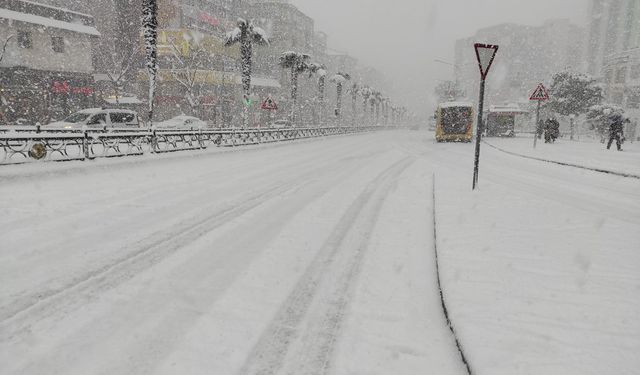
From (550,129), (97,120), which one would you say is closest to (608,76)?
(550,129)

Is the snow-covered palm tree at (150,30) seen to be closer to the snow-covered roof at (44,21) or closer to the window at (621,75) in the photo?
the snow-covered roof at (44,21)

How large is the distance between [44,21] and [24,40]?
96.8 inches

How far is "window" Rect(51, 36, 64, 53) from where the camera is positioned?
112 feet

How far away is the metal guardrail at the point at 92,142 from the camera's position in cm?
1341

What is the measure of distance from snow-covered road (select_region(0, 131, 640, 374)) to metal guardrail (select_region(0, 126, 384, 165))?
621 centimetres

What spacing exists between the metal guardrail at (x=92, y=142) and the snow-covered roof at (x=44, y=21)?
1764 centimetres

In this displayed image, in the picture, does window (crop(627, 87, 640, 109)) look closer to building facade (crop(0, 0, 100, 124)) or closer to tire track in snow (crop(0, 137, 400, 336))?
tire track in snow (crop(0, 137, 400, 336))

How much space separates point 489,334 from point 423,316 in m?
0.62

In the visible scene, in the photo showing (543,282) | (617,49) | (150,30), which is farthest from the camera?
(617,49)

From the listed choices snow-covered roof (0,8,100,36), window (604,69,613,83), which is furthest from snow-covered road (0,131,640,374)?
window (604,69,613,83)

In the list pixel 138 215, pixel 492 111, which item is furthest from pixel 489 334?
pixel 492 111

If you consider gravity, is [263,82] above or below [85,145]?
above

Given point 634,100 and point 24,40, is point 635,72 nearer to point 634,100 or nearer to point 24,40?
point 634,100

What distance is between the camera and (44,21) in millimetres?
33281
